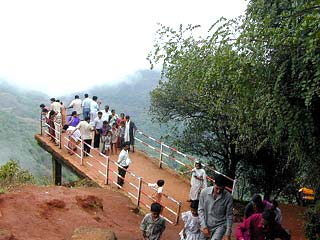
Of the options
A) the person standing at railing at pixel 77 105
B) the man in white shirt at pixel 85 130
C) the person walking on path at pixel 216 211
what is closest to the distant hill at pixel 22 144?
the person standing at railing at pixel 77 105

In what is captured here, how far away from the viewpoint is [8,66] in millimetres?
153000

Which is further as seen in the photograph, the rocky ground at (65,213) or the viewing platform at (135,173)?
the viewing platform at (135,173)

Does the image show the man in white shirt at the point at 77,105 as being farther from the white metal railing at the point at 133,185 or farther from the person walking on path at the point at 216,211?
the person walking on path at the point at 216,211

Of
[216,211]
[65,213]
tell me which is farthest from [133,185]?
[216,211]

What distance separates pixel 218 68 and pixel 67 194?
15.2 ft

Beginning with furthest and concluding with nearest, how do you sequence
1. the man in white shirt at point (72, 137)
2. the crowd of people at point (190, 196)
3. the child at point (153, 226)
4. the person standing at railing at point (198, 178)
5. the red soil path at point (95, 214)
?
the man in white shirt at point (72, 137)
the person standing at railing at point (198, 178)
the red soil path at point (95, 214)
the child at point (153, 226)
the crowd of people at point (190, 196)

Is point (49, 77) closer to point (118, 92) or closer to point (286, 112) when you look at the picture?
point (118, 92)

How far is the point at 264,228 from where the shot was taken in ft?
19.8

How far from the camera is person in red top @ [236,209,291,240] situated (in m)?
6.01

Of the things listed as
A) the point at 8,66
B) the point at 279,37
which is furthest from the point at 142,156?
the point at 8,66

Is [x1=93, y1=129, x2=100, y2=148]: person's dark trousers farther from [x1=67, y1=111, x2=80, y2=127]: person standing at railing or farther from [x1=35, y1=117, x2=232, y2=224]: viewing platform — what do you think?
[x1=67, y1=111, x2=80, y2=127]: person standing at railing

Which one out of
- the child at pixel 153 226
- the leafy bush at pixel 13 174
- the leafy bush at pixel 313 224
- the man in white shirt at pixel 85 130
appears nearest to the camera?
the child at pixel 153 226

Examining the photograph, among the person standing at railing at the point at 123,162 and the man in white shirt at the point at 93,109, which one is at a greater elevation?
the man in white shirt at the point at 93,109

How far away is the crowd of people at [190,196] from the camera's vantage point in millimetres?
6188
